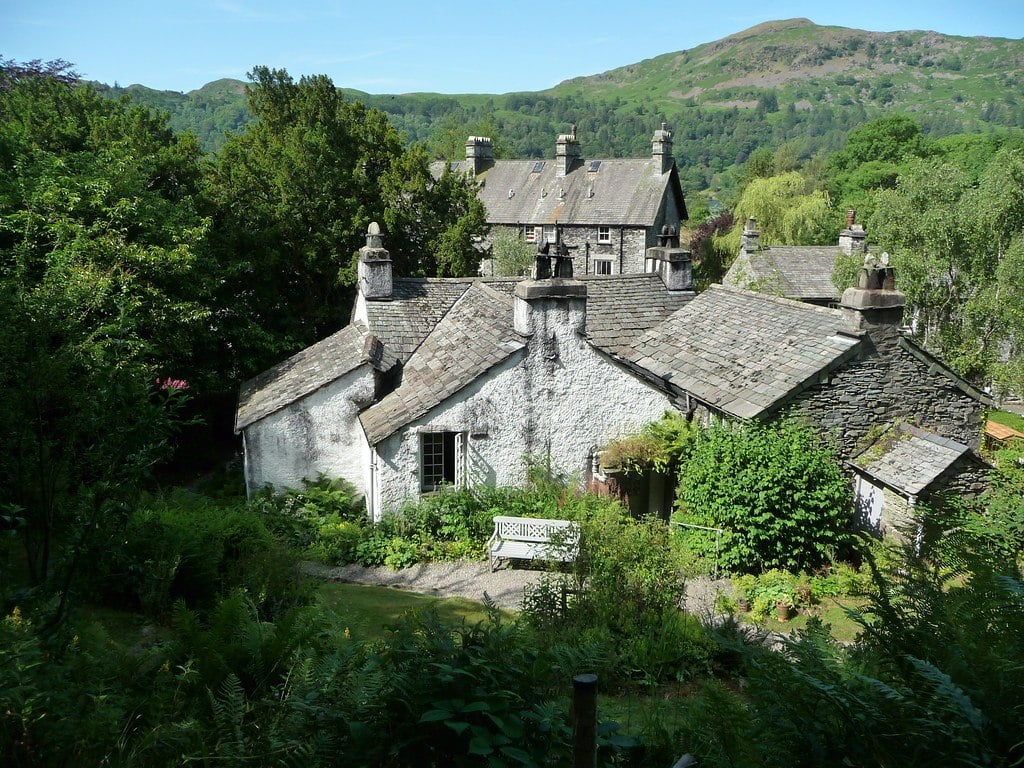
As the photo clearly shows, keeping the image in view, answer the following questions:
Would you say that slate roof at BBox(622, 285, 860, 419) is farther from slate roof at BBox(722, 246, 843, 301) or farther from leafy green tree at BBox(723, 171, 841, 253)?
leafy green tree at BBox(723, 171, 841, 253)

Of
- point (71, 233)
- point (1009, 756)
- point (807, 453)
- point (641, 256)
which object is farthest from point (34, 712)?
point (641, 256)

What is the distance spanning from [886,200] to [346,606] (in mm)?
22388

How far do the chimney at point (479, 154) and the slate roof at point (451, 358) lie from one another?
126 feet

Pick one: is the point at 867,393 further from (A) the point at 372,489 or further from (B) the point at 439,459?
(A) the point at 372,489

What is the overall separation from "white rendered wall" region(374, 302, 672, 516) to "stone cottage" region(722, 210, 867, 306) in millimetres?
21100

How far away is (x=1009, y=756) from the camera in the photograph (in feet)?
11.7

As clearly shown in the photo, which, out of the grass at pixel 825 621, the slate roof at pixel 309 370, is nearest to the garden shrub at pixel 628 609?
the grass at pixel 825 621

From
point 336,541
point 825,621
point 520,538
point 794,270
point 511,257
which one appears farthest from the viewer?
point 511,257

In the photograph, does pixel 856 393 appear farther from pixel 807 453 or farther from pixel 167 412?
pixel 167 412

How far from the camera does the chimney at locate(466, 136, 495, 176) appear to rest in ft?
177

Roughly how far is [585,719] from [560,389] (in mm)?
11345

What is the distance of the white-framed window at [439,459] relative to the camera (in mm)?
14945

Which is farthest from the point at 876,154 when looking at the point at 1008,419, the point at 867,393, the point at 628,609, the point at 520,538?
the point at 628,609

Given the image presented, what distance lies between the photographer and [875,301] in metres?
13.6
